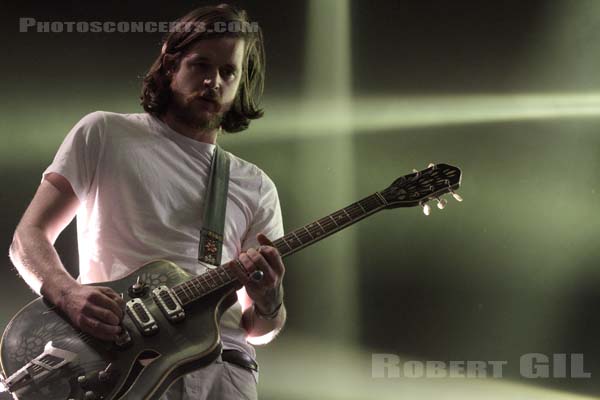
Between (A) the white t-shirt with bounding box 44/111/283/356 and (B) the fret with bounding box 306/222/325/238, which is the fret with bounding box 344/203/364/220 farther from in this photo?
(A) the white t-shirt with bounding box 44/111/283/356

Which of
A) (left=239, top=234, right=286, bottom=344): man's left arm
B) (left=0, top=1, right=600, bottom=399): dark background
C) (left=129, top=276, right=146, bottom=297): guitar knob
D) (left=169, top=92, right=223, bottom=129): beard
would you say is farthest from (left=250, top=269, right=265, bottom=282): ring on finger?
(left=0, top=1, right=600, bottom=399): dark background

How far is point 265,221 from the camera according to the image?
194 centimetres

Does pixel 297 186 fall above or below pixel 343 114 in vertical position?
below

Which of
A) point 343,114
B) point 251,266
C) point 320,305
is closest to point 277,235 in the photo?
point 251,266

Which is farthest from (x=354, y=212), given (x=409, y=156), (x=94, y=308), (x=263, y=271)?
(x=409, y=156)

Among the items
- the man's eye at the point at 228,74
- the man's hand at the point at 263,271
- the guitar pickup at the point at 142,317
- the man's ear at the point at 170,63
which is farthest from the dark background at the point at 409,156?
the guitar pickup at the point at 142,317

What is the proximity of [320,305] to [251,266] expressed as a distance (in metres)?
1.14

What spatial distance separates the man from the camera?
1639mm

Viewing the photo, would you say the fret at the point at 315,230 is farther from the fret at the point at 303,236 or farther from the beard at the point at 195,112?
the beard at the point at 195,112

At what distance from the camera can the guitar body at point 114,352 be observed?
1.49 m

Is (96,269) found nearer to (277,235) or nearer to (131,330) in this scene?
(131,330)

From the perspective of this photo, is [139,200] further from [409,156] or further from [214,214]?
[409,156]

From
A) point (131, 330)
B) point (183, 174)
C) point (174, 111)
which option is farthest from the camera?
point (174, 111)

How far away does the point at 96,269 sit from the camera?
5.63ft
